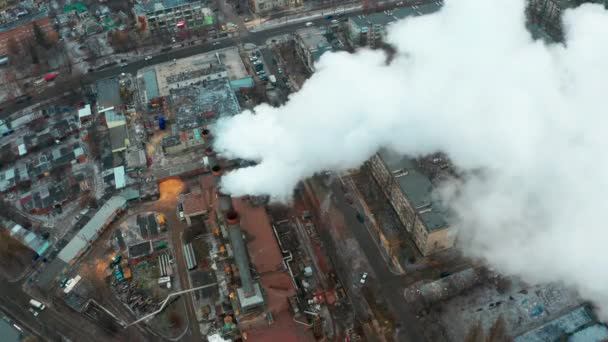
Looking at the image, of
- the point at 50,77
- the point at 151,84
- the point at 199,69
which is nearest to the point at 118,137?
the point at 151,84

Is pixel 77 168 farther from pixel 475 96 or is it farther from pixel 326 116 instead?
pixel 475 96

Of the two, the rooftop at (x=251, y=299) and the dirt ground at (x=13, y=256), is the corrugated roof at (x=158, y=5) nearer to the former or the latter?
the dirt ground at (x=13, y=256)

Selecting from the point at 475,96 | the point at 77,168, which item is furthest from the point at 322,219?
the point at 77,168

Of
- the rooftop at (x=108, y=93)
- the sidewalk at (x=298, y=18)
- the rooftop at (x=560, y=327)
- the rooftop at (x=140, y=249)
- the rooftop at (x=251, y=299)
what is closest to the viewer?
the rooftop at (x=560, y=327)

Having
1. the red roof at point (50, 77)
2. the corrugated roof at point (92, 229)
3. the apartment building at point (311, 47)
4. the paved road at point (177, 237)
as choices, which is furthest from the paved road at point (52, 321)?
the apartment building at point (311, 47)

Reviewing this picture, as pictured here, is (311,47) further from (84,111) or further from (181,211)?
(84,111)

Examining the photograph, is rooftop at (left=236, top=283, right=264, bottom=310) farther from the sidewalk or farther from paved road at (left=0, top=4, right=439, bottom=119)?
the sidewalk

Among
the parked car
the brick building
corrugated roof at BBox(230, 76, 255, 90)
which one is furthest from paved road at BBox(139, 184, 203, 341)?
the brick building
